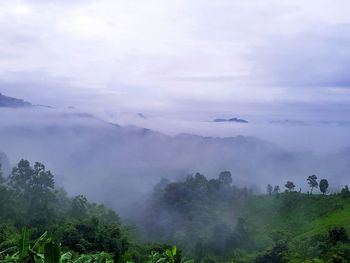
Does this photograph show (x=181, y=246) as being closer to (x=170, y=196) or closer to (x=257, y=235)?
(x=257, y=235)

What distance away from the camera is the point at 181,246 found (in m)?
82.2

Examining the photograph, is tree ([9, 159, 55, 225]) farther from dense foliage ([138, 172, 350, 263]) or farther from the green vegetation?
dense foliage ([138, 172, 350, 263])

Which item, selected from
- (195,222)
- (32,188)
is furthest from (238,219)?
(32,188)

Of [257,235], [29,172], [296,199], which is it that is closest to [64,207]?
[29,172]

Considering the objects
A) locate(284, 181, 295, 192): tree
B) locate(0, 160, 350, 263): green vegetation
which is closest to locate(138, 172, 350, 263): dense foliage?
locate(0, 160, 350, 263): green vegetation

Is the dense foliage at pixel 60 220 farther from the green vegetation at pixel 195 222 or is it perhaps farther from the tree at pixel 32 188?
the green vegetation at pixel 195 222

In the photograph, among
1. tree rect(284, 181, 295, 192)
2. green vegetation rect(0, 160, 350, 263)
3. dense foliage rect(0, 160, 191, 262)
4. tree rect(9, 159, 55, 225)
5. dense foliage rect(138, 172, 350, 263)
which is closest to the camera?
dense foliage rect(0, 160, 191, 262)

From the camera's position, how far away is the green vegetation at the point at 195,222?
175ft

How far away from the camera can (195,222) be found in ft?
298

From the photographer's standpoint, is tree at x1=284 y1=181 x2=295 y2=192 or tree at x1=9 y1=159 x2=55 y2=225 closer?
tree at x1=9 y1=159 x2=55 y2=225

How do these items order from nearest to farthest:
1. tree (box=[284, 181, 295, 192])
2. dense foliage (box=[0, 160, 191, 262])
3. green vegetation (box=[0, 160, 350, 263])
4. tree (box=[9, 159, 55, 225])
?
dense foliage (box=[0, 160, 191, 262]), green vegetation (box=[0, 160, 350, 263]), tree (box=[9, 159, 55, 225]), tree (box=[284, 181, 295, 192])

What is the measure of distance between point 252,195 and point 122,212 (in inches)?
1289

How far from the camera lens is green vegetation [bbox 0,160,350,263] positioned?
5347 cm

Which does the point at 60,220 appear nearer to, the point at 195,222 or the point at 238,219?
the point at 195,222
